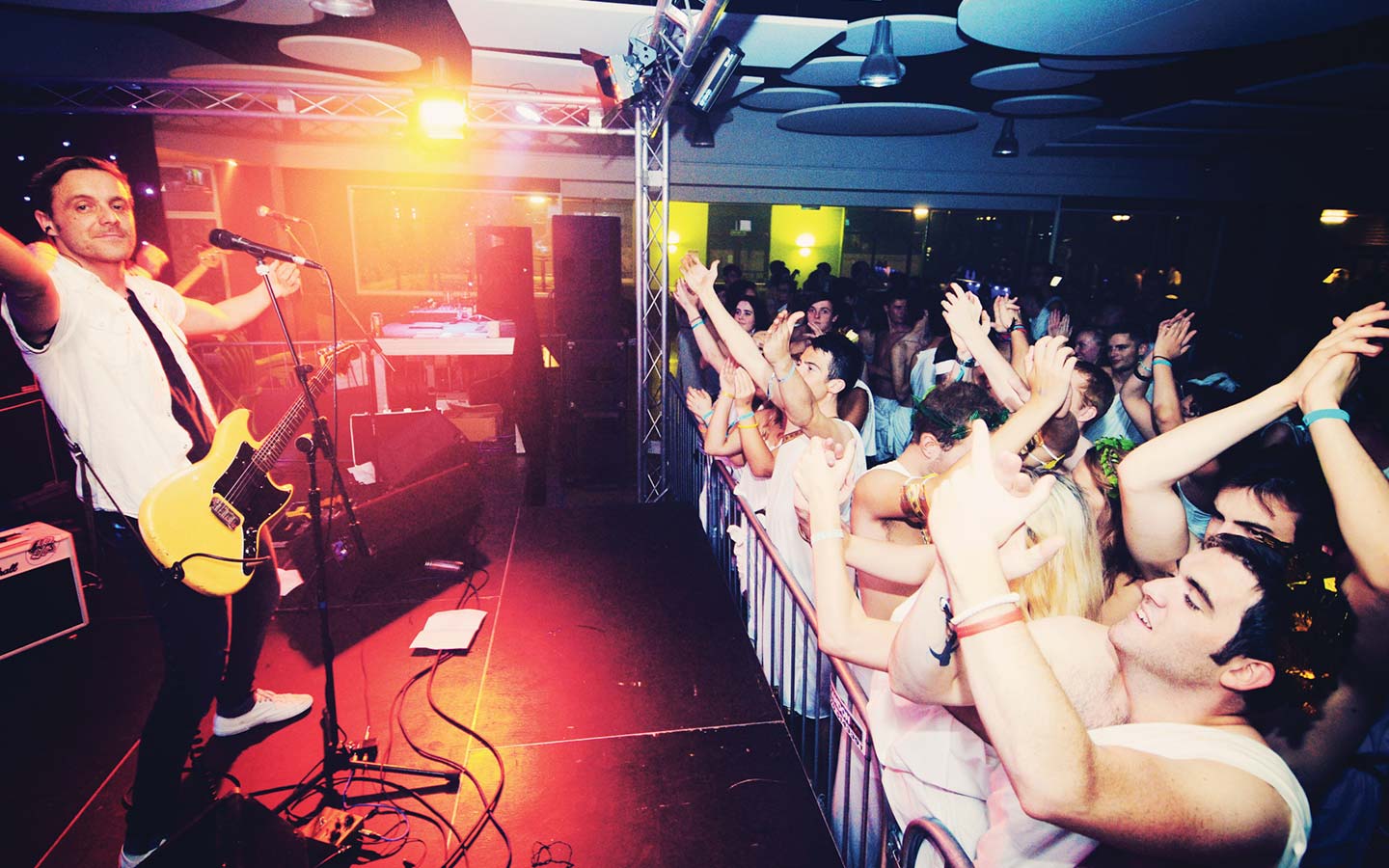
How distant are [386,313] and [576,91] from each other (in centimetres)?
449

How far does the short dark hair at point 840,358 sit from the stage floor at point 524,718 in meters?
1.28

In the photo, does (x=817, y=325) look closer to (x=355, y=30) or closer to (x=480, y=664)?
(x=480, y=664)

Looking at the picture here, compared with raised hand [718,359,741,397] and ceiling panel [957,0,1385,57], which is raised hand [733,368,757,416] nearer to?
raised hand [718,359,741,397]

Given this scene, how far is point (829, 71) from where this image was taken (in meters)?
5.05

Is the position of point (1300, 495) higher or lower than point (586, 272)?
lower

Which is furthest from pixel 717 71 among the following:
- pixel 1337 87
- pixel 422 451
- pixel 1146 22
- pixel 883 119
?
pixel 1337 87

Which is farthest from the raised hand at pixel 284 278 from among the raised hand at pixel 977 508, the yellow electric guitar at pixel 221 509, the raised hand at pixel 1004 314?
the raised hand at pixel 1004 314

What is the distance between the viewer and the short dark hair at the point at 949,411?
6.57 feet

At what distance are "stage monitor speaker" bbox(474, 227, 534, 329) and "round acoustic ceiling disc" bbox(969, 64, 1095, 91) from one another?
13.9ft

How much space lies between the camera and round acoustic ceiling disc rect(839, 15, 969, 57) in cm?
372

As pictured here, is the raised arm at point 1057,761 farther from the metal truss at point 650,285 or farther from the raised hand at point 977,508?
the metal truss at point 650,285

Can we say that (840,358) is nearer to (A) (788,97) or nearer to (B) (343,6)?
(B) (343,6)

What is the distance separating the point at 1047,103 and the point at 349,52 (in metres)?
5.77

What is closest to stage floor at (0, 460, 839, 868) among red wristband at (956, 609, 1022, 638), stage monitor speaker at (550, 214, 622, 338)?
red wristband at (956, 609, 1022, 638)
